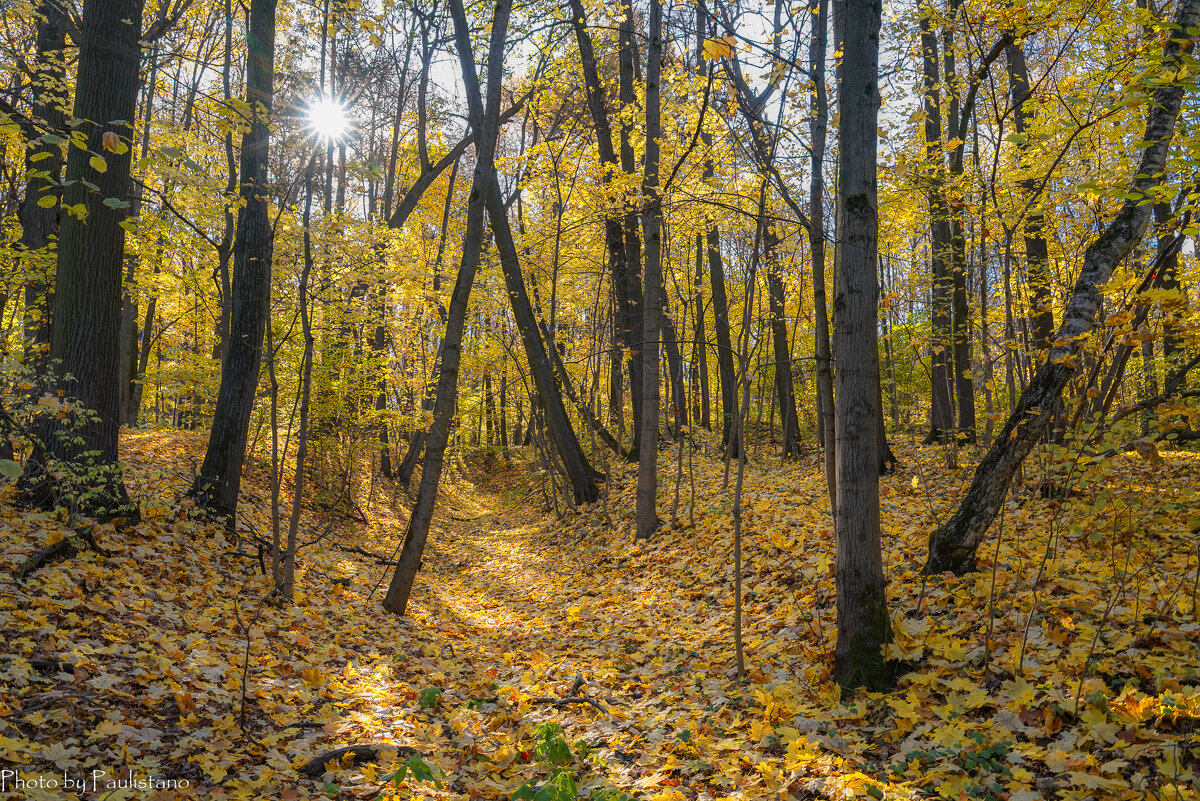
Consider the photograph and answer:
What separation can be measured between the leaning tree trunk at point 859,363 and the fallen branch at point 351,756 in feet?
9.28

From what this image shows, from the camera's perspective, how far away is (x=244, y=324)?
7.22 meters

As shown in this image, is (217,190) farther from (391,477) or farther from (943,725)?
(391,477)

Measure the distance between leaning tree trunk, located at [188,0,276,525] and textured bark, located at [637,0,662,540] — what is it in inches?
188

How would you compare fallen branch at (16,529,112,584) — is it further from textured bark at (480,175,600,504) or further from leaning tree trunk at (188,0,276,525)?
textured bark at (480,175,600,504)

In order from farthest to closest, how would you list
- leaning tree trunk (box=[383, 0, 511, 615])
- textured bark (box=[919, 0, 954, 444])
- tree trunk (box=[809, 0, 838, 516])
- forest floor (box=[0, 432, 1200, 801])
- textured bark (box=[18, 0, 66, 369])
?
textured bark (box=[919, 0, 954, 444]), textured bark (box=[18, 0, 66, 369]), leaning tree trunk (box=[383, 0, 511, 615]), tree trunk (box=[809, 0, 838, 516]), forest floor (box=[0, 432, 1200, 801])

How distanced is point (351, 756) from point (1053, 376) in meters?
5.43

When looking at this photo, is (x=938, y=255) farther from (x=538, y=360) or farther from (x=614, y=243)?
(x=538, y=360)

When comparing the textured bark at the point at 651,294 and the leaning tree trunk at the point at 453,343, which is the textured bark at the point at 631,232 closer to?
the textured bark at the point at 651,294

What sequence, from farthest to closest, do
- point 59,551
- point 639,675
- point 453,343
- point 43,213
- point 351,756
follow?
point 43,213
point 453,343
point 639,675
point 59,551
point 351,756

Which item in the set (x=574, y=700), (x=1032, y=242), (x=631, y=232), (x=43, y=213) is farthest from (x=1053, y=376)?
(x=43, y=213)

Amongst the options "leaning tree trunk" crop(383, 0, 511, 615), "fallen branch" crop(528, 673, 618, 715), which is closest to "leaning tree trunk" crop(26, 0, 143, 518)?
"leaning tree trunk" crop(383, 0, 511, 615)

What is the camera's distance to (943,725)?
10.8 ft

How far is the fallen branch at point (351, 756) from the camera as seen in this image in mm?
3294

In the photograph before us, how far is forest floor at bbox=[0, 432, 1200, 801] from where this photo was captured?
2.87 metres
